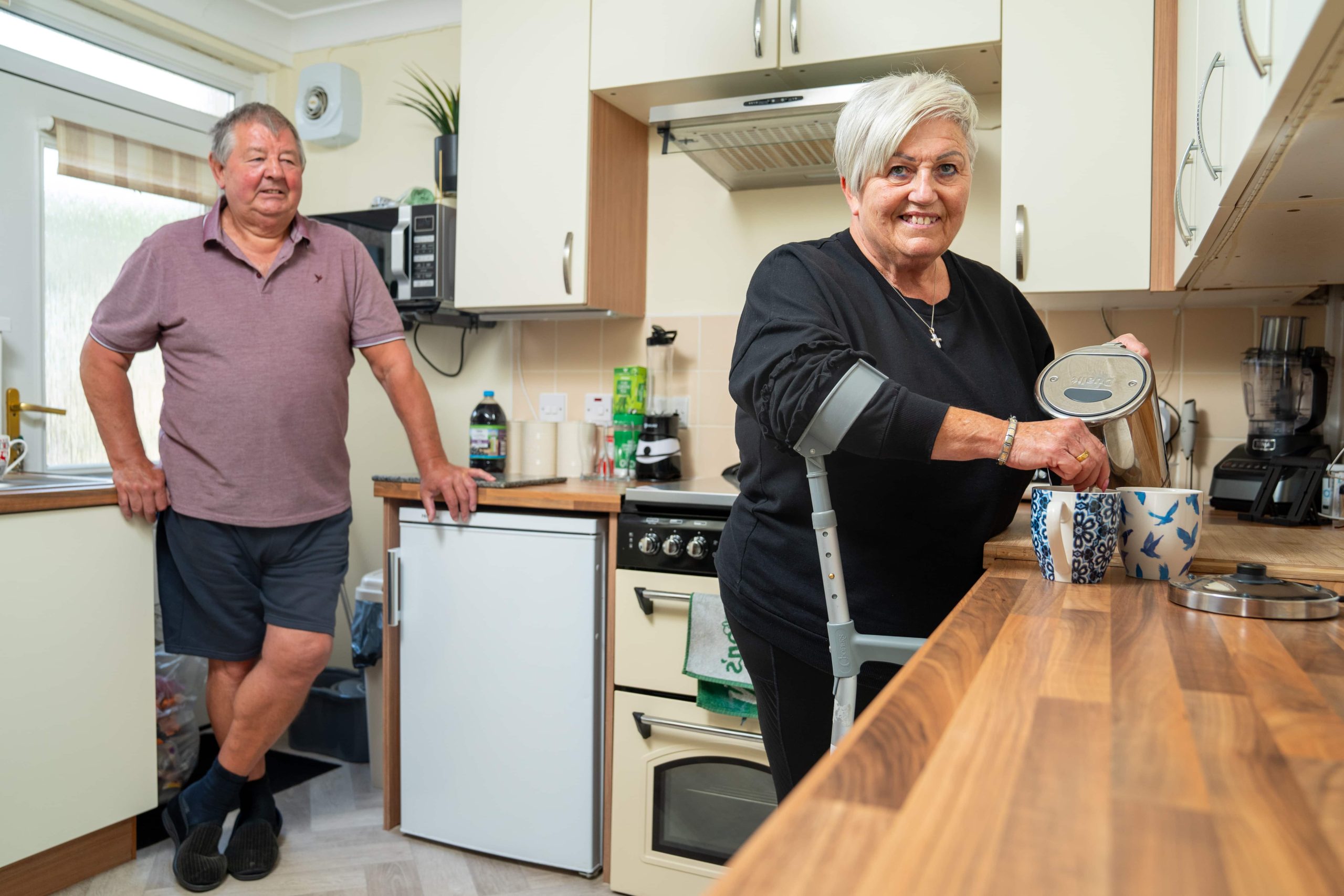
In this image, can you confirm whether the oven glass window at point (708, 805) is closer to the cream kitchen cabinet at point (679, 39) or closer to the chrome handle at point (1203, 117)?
the chrome handle at point (1203, 117)

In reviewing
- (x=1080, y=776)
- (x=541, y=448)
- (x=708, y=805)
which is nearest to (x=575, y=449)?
(x=541, y=448)

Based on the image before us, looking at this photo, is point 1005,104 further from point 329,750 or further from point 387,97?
point 329,750

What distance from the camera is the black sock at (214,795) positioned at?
6.72ft

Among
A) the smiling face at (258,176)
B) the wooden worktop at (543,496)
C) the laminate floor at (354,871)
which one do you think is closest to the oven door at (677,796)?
the laminate floor at (354,871)

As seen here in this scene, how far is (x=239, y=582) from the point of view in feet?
6.57

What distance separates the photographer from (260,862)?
2.06 meters

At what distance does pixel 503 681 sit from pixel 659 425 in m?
0.75

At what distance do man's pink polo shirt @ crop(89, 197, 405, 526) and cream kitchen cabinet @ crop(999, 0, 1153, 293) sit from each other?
148 cm

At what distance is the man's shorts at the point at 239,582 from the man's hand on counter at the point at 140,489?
4cm

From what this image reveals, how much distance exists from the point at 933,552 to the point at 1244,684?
55 centimetres

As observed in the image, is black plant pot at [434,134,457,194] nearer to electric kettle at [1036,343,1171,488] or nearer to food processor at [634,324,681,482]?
food processor at [634,324,681,482]

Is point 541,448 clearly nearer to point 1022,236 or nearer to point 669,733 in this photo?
point 669,733

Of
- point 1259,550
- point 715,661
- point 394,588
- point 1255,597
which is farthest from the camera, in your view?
point 394,588

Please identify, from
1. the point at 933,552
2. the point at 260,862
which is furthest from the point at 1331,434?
the point at 260,862
